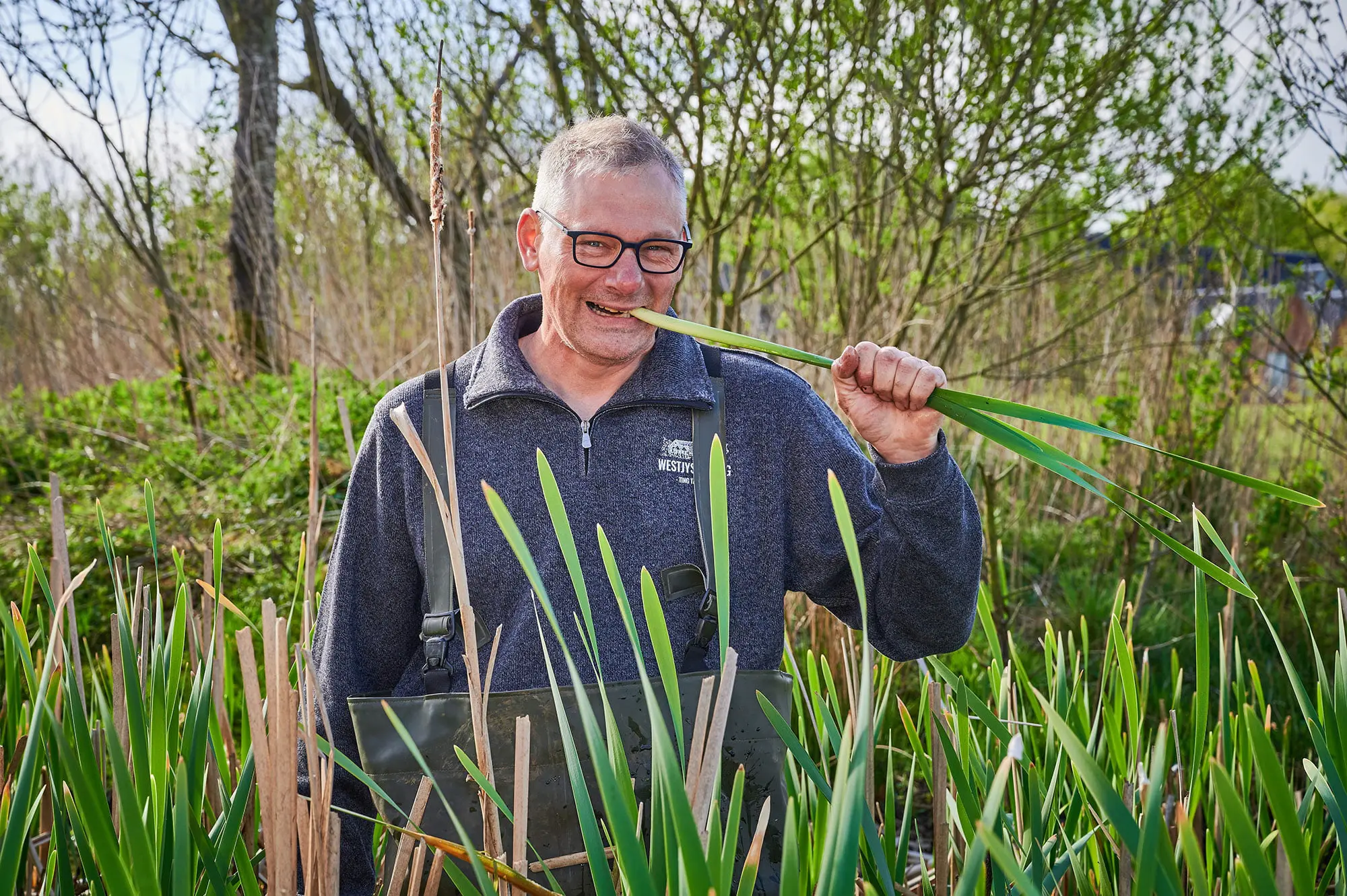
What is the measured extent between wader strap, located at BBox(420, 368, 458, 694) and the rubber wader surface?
0.10 metres

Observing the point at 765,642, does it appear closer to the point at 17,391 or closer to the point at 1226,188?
the point at 17,391

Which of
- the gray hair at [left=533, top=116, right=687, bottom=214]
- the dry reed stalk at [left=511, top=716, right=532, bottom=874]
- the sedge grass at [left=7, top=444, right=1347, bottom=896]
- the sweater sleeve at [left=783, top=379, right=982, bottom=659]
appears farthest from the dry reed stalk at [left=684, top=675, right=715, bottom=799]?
the gray hair at [left=533, top=116, right=687, bottom=214]

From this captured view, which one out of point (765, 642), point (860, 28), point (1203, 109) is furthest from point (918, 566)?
point (1203, 109)

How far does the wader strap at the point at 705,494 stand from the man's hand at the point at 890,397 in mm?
234

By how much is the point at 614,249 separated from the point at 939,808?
102 cm

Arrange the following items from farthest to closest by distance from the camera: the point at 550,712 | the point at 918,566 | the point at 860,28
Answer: the point at 860,28, the point at 918,566, the point at 550,712

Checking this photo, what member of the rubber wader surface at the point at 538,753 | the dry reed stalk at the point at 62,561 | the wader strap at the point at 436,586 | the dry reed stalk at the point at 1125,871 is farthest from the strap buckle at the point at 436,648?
the dry reed stalk at the point at 1125,871

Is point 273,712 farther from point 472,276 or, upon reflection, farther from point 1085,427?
point 1085,427

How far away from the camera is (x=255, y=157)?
7.38m

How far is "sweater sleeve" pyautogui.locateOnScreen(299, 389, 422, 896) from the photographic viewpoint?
1.80 m

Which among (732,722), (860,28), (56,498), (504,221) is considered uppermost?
(860,28)

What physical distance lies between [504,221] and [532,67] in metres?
1.07

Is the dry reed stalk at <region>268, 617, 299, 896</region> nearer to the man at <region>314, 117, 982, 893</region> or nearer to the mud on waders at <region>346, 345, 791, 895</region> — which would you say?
the mud on waders at <region>346, 345, 791, 895</region>

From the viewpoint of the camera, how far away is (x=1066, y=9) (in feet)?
14.5
